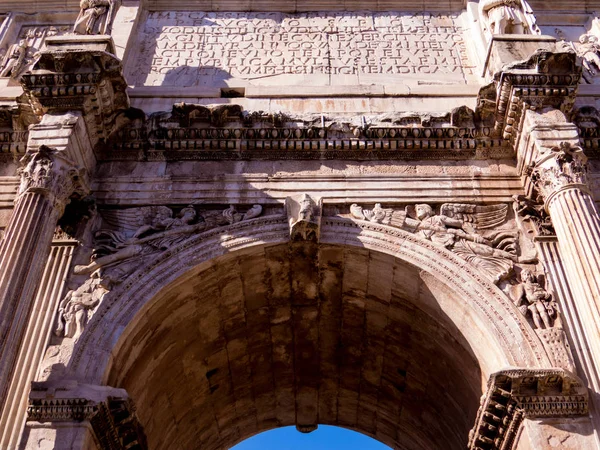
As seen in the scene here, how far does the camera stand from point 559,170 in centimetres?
1032

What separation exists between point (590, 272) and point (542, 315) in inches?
34.1

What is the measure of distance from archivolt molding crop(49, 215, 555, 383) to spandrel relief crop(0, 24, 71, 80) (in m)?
5.21

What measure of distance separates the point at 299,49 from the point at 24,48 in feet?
16.9

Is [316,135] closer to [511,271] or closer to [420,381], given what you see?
[511,271]

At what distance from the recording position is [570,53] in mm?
11266

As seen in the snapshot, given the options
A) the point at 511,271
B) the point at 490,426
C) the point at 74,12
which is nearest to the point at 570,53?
the point at 511,271

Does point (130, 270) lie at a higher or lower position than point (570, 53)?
lower

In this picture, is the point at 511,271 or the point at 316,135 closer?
the point at 511,271

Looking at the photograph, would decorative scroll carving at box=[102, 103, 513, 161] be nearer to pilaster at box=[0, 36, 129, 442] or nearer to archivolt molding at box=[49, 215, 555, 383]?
pilaster at box=[0, 36, 129, 442]

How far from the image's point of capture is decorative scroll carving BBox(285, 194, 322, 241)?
10789 millimetres

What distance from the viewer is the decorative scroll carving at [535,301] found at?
9711 mm

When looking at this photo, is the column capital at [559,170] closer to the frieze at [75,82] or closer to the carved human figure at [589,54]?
the carved human figure at [589,54]

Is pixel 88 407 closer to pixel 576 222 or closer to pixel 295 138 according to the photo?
pixel 295 138

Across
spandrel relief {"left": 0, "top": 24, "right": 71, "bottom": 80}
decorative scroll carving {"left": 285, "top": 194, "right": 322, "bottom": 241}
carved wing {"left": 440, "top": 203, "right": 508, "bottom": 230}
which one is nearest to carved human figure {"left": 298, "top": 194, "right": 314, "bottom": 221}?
decorative scroll carving {"left": 285, "top": 194, "right": 322, "bottom": 241}
